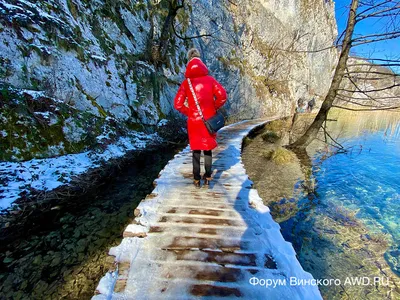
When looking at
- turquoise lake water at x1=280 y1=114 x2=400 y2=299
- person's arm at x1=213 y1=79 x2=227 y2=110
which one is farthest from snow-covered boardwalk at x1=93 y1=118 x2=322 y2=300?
person's arm at x1=213 y1=79 x2=227 y2=110

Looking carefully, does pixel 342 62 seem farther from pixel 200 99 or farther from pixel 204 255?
pixel 204 255

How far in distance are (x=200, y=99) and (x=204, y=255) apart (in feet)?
7.43

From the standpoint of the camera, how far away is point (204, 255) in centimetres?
222

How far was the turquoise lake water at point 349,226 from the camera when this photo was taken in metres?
3.17

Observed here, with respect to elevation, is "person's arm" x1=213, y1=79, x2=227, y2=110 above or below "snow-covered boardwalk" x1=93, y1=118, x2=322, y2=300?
above

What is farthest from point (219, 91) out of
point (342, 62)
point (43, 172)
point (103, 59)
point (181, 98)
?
point (342, 62)

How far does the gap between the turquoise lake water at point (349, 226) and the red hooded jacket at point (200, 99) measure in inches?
93.9

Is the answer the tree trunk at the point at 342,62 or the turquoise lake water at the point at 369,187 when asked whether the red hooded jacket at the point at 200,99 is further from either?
the tree trunk at the point at 342,62

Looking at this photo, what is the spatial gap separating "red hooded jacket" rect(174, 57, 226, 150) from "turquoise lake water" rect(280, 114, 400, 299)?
7.82 feet

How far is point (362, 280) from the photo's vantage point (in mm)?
2986

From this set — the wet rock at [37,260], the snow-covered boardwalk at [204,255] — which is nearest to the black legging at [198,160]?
the snow-covered boardwalk at [204,255]

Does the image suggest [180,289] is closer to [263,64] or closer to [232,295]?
[232,295]

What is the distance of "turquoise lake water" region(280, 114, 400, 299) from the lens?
10.4 ft

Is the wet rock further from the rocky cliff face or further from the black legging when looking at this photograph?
the black legging
